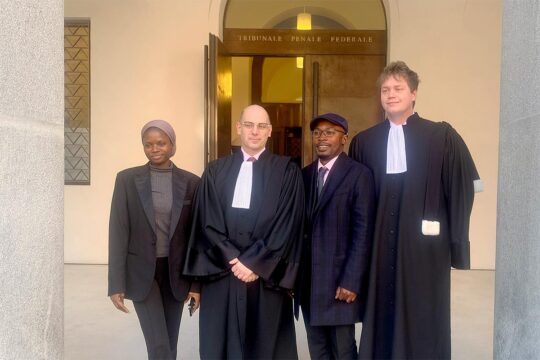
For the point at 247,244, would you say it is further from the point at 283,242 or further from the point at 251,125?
the point at 251,125

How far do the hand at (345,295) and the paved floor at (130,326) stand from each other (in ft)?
4.41

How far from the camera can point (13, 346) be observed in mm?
2168

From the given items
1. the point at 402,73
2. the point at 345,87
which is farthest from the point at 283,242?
the point at 345,87

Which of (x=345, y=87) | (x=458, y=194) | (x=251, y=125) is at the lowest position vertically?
(x=458, y=194)

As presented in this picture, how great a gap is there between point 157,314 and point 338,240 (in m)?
1.10

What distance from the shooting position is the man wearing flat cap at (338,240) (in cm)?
295

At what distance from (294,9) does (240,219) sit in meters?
5.19

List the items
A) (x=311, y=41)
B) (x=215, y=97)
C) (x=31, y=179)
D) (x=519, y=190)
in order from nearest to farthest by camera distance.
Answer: (x=31, y=179) < (x=519, y=190) < (x=215, y=97) < (x=311, y=41)

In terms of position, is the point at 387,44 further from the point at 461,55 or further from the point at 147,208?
the point at 147,208

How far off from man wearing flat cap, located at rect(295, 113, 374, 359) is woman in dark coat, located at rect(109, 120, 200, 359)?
724 millimetres

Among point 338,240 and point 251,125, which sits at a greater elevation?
point 251,125

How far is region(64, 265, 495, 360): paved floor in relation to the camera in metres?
4.23

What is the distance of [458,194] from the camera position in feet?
9.70

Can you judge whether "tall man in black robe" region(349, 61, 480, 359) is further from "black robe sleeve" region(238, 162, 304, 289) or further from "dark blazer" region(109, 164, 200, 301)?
"dark blazer" region(109, 164, 200, 301)
